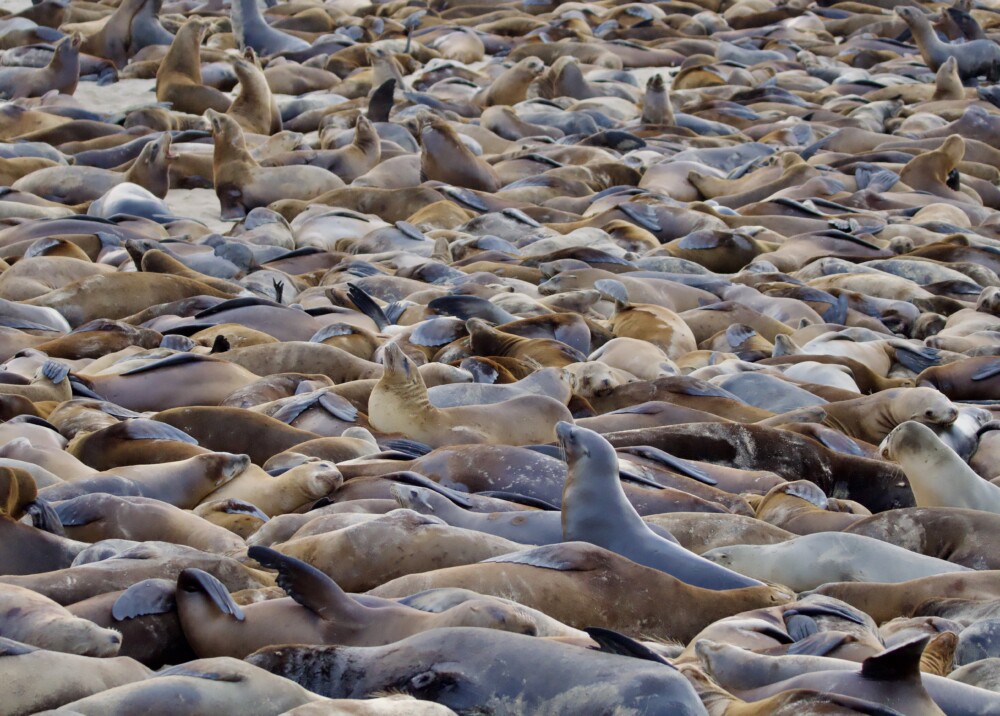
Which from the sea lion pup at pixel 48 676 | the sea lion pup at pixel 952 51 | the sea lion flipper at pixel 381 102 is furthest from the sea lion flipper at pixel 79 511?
the sea lion pup at pixel 952 51

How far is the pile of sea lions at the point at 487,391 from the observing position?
9.95ft

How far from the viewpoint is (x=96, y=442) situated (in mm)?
4840

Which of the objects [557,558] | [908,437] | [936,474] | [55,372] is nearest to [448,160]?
[55,372]

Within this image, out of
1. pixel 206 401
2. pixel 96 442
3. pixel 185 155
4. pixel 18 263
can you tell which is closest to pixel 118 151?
pixel 185 155

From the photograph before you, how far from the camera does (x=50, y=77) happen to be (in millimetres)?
13820

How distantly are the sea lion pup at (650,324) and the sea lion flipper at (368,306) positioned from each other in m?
1.19

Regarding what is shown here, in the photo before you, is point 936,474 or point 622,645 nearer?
point 622,645

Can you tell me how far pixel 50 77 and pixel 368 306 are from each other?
25.8 feet

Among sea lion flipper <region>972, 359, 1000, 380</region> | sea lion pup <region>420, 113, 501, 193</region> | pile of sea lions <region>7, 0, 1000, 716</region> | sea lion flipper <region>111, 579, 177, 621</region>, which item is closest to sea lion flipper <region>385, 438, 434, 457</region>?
pile of sea lions <region>7, 0, 1000, 716</region>

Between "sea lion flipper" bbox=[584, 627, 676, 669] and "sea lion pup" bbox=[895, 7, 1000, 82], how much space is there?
15357 mm

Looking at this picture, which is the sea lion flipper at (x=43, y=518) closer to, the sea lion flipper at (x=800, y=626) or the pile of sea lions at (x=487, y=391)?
the pile of sea lions at (x=487, y=391)

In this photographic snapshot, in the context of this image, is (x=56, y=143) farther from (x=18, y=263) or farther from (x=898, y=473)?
(x=898, y=473)

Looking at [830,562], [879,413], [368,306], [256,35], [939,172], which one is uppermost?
[830,562]

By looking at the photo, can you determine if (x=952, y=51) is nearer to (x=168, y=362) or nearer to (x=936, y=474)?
(x=936, y=474)
